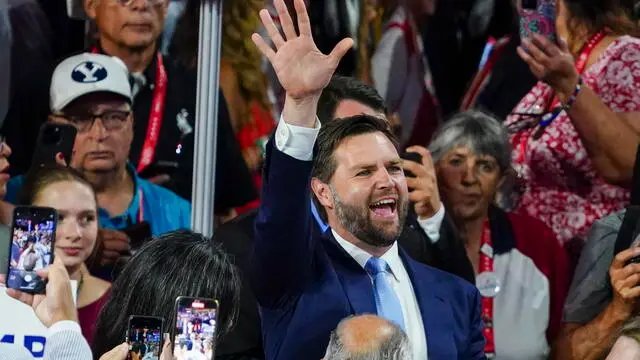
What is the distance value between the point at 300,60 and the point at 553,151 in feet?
6.39

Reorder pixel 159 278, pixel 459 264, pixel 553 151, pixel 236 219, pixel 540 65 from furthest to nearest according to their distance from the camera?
1. pixel 553 151
2. pixel 540 65
3. pixel 459 264
4. pixel 236 219
5. pixel 159 278

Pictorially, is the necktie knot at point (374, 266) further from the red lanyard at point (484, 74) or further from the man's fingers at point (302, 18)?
the red lanyard at point (484, 74)

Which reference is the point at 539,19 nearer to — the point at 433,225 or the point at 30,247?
the point at 433,225

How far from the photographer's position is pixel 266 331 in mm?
4008

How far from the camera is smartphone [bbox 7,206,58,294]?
3.73 m

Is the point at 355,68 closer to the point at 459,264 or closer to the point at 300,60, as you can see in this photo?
the point at 459,264

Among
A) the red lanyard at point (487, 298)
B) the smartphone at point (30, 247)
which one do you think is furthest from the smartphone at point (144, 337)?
the red lanyard at point (487, 298)

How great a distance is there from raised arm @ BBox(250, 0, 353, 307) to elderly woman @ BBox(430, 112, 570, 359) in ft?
5.14

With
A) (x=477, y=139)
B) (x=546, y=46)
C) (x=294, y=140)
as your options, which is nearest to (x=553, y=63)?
(x=546, y=46)

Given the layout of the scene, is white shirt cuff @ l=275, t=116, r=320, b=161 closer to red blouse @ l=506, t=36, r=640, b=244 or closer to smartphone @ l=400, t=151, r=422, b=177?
smartphone @ l=400, t=151, r=422, b=177

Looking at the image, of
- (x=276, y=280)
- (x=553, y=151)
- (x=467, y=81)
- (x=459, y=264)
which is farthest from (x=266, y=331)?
(x=467, y=81)

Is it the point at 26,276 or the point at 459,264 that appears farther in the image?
the point at 459,264

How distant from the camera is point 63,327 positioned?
11.6 ft

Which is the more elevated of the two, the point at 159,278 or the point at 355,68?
the point at 355,68
